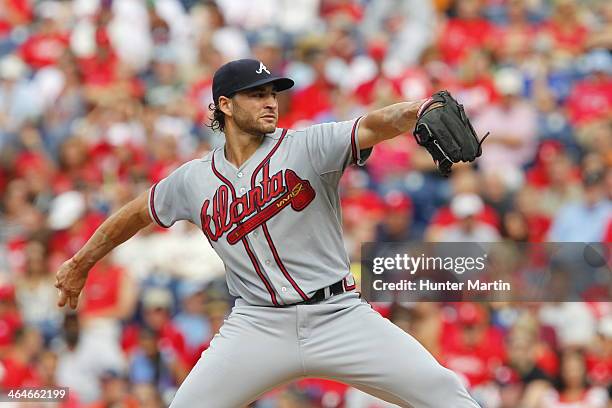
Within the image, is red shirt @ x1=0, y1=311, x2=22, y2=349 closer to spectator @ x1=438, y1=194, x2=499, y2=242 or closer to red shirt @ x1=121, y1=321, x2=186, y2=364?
red shirt @ x1=121, y1=321, x2=186, y2=364

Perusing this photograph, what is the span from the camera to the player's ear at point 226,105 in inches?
203

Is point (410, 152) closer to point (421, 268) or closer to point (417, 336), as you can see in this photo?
point (417, 336)

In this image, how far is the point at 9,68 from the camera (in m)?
12.0

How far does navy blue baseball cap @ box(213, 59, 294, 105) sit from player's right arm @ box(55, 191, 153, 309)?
0.65 meters

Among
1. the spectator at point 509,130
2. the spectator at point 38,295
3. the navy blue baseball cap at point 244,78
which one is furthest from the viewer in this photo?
the spectator at point 509,130

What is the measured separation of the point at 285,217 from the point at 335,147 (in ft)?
1.25

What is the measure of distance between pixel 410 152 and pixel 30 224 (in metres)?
3.35

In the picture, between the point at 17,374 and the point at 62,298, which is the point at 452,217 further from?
the point at 62,298

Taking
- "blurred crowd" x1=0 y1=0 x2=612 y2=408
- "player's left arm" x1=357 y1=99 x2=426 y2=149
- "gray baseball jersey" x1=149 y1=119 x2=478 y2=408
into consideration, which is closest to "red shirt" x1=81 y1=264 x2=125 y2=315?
"blurred crowd" x1=0 y1=0 x2=612 y2=408

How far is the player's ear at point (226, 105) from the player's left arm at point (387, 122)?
0.71m

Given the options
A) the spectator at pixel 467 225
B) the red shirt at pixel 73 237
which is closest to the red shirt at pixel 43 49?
the red shirt at pixel 73 237

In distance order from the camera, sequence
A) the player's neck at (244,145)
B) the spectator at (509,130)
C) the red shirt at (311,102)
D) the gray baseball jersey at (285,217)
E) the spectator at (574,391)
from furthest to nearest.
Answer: the red shirt at (311,102) → the spectator at (509,130) → the spectator at (574,391) → the player's neck at (244,145) → the gray baseball jersey at (285,217)

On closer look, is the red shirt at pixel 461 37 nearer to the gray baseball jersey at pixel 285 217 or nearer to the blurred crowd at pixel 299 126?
the blurred crowd at pixel 299 126

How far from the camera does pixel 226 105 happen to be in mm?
5184
